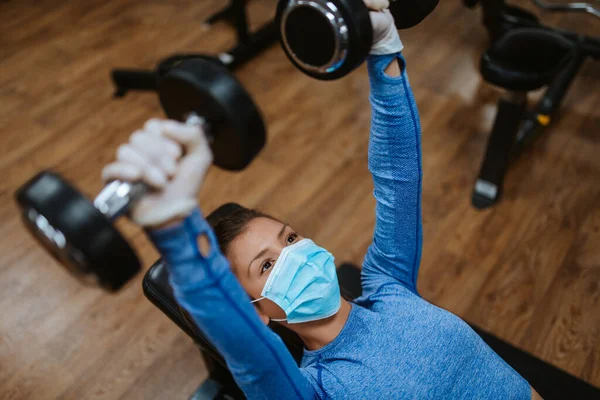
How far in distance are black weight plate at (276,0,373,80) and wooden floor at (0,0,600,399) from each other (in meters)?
1.14

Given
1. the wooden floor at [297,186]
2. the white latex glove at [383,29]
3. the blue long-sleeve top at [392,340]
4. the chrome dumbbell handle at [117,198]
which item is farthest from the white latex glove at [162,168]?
the wooden floor at [297,186]

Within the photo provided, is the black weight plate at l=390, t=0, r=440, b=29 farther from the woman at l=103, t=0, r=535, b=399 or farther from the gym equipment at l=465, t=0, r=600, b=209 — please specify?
the gym equipment at l=465, t=0, r=600, b=209

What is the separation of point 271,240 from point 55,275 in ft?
4.38

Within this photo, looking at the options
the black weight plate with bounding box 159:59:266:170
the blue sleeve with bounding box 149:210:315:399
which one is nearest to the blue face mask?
the blue sleeve with bounding box 149:210:315:399

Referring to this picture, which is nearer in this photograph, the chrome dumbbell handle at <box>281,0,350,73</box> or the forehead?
the chrome dumbbell handle at <box>281,0,350,73</box>

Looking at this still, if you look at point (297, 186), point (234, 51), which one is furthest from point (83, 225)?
point (234, 51)

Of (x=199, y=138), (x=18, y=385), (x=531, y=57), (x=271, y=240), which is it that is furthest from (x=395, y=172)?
(x=18, y=385)

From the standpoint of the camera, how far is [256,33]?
3014 millimetres

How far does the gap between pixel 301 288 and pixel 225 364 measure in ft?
1.04

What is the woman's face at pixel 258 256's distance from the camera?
42.7 inches

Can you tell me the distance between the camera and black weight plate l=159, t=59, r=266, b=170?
0.74 metres

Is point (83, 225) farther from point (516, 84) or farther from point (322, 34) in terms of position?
point (516, 84)

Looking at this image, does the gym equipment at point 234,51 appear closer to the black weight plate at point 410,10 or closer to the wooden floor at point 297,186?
the wooden floor at point 297,186

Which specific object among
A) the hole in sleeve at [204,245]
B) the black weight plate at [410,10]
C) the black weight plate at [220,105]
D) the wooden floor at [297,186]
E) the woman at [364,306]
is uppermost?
the black weight plate at [220,105]
